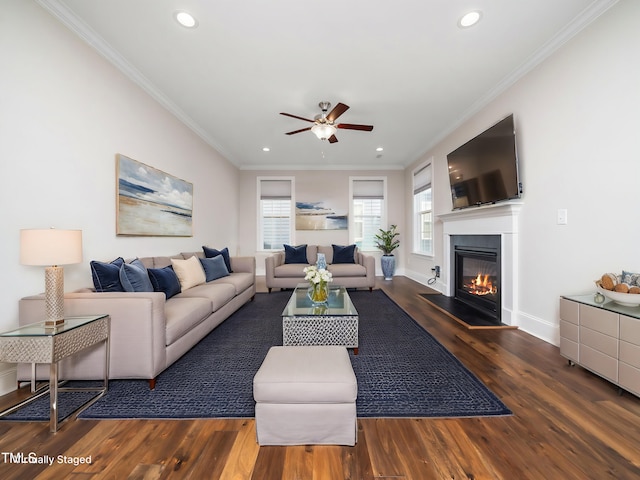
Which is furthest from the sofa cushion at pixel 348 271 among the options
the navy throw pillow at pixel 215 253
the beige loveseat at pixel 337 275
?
the navy throw pillow at pixel 215 253

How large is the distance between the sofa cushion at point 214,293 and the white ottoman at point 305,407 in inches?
63.8

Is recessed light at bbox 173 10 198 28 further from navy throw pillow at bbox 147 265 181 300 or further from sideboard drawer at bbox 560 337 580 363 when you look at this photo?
sideboard drawer at bbox 560 337 580 363

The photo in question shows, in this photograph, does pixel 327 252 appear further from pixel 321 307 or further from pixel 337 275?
pixel 321 307

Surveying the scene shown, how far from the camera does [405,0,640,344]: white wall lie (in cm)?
194

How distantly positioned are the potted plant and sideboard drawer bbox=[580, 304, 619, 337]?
4.17 metres

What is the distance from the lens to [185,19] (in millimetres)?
2105

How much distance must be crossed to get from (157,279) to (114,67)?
212 centimetres

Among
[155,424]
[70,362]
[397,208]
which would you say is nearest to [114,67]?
[70,362]

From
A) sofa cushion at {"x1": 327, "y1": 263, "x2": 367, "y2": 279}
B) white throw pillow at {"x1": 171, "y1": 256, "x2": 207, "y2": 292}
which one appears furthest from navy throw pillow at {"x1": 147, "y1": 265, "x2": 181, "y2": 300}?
sofa cushion at {"x1": 327, "y1": 263, "x2": 367, "y2": 279}

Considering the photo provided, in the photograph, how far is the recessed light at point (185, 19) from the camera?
6.75 ft

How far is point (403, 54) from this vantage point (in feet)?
8.36

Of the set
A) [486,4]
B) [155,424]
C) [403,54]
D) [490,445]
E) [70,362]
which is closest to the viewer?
[490,445]

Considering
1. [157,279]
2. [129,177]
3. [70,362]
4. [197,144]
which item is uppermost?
[197,144]

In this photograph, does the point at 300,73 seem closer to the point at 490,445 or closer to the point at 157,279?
the point at 157,279
